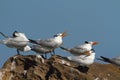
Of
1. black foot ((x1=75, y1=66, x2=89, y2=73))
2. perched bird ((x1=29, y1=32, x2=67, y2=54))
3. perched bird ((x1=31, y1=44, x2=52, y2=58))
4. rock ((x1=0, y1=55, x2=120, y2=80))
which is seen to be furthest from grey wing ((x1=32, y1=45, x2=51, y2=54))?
black foot ((x1=75, y1=66, x2=89, y2=73))

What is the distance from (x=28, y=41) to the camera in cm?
1639

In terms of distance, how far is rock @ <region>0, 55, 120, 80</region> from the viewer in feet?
44.3

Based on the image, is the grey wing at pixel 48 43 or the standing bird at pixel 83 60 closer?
the standing bird at pixel 83 60

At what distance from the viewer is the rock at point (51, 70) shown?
44.3 ft

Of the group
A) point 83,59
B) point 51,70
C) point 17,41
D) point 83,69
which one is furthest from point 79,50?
point 17,41

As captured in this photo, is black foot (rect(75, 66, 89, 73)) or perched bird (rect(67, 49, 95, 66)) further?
perched bird (rect(67, 49, 95, 66))

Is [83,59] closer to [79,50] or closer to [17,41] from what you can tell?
[79,50]

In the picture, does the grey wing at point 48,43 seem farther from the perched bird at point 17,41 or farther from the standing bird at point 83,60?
the standing bird at point 83,60

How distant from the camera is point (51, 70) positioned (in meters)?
13.8

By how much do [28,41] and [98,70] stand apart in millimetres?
3268

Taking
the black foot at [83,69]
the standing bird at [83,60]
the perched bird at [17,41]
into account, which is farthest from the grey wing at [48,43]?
the black foot at [83,69]

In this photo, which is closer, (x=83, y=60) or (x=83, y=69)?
(x=83, y=69)

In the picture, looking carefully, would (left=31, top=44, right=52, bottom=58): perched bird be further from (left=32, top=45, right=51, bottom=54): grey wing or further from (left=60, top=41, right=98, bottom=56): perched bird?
(left=60, top=41, right=98, bottom=56): perched bird

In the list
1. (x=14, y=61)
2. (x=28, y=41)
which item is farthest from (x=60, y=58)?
(x=28, y=41)
